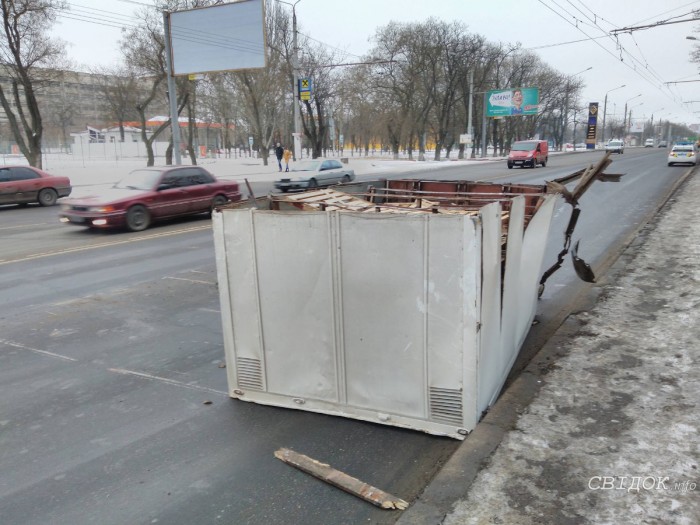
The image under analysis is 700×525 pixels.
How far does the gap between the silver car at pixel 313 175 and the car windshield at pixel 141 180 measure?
7.33 metres

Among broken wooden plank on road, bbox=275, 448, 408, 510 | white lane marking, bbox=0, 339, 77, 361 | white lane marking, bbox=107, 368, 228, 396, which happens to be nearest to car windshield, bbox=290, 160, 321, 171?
white lane marking, bbox=0, 339, 77, 361

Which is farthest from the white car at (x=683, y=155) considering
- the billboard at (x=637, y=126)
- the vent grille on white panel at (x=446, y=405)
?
the billboard at (x=637, y=126)

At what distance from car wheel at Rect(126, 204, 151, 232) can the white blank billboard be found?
18.3 meters

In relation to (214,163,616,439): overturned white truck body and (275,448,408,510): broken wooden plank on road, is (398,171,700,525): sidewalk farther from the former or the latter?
(214,163,616,439): overturned white truck body

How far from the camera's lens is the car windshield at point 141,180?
13.5m

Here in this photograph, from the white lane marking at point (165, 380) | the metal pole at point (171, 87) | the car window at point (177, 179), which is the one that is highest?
the metal pole at point (171, 87)

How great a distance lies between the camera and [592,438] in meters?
3.43

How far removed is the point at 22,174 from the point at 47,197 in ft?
3.67

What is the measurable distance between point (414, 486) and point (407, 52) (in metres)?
55.9

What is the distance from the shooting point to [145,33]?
34594 millimetres

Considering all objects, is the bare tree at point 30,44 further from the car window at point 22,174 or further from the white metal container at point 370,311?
the white metal container at point 370,311

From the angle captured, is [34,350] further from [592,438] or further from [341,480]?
[592,438]

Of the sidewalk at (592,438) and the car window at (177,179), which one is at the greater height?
the car window at (177,179)

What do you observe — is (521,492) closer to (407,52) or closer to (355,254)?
(355,254)
